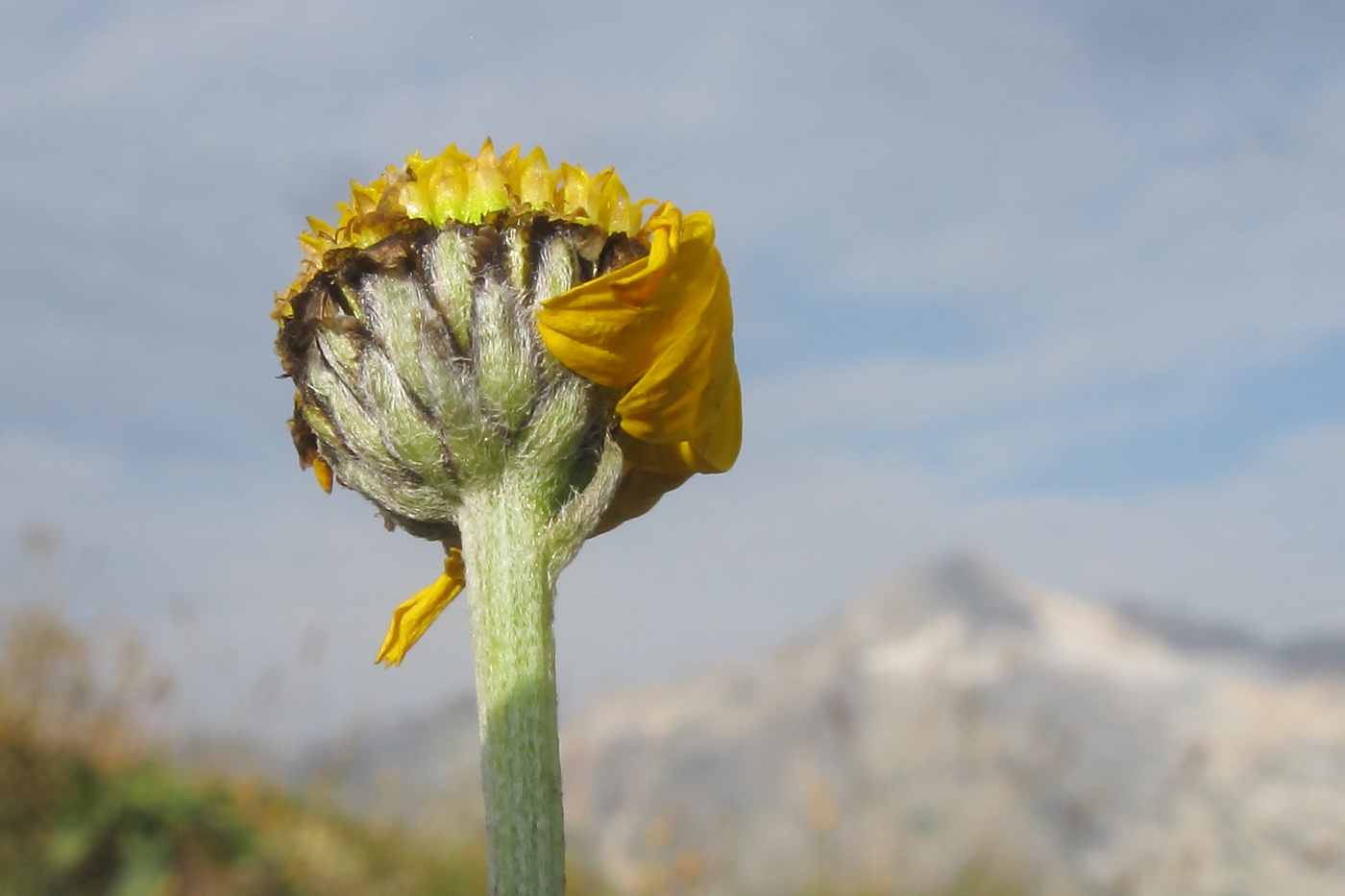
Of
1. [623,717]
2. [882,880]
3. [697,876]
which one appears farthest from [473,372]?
[623,717]

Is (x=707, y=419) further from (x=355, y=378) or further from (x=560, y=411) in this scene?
(x=355, y=378)

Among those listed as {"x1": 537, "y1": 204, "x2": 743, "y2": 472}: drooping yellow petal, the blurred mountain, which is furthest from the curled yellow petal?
the blurred mountain

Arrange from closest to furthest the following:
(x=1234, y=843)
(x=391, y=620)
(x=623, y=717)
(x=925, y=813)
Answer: (x=391, y=620)
(x=925, y=813)
(x=1234, y=843)
(x=623, y=717)

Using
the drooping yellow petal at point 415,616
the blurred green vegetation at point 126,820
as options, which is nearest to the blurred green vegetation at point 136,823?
the blurred green vegetation at point 126,820

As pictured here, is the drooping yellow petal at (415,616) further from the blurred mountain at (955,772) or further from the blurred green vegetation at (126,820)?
the blurred mountain at (955,772)

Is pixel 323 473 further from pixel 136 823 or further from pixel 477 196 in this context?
pixel 136 823

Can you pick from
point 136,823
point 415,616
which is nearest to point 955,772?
point 136,823
